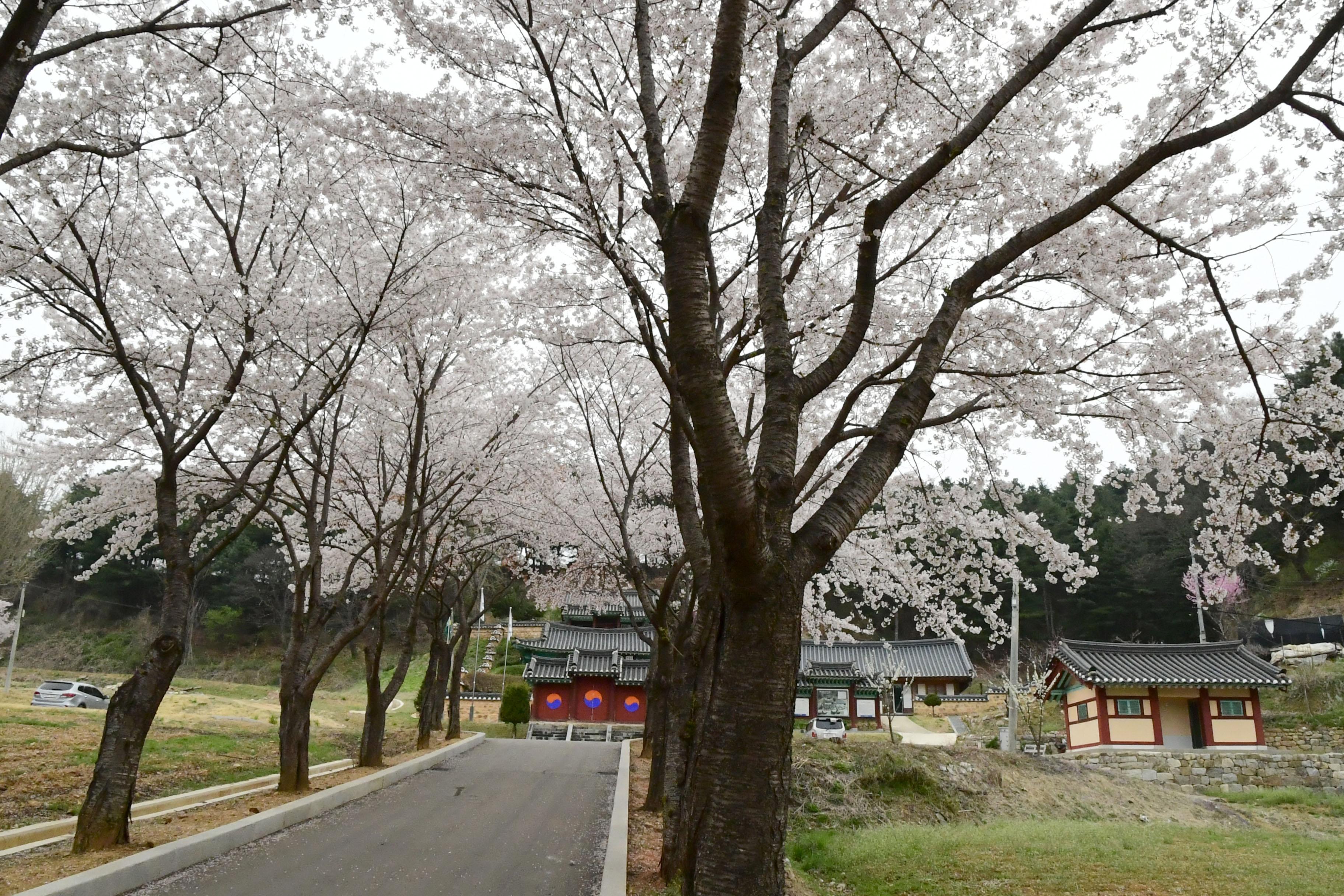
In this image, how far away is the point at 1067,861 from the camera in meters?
9.01

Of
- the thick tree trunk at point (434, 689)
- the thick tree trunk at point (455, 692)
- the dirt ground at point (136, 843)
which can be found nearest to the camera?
the dirt ground at point (136, 843)

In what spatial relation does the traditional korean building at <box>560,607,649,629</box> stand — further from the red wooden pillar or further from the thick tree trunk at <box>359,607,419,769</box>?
the thick tree trunk at <box>359,607,419,769</box>

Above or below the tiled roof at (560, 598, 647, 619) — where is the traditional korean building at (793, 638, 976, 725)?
below

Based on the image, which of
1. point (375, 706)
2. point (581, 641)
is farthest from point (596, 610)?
point (375, 706)

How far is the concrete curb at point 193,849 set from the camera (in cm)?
561

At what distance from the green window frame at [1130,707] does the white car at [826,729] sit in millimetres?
8700

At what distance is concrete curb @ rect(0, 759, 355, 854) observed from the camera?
24.3ft

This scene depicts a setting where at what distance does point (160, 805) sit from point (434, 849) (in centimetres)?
362

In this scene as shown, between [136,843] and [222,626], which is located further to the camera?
[222,626]

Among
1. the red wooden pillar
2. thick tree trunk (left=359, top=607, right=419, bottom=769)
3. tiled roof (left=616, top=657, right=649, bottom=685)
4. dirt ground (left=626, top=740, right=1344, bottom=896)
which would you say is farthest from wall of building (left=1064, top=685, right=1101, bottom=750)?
thick tree trunk (left=359, top=607, right=419, bottom=769)

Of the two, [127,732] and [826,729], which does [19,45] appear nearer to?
[127,732]

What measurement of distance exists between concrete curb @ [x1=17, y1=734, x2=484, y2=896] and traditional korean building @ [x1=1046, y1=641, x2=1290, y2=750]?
22516mm

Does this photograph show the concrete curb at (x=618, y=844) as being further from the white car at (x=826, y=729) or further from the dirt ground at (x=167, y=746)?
the white car at (x=826, y=729)

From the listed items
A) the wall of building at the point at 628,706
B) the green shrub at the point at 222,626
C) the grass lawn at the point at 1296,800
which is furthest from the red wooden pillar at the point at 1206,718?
the green shrub at the point at 222,626
